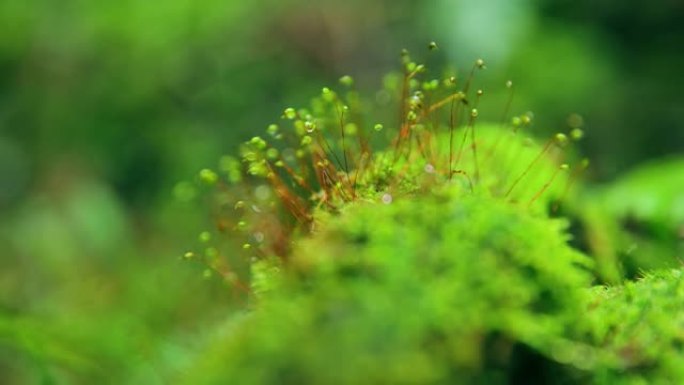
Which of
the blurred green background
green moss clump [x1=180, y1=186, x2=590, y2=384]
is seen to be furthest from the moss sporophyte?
the blurred green background

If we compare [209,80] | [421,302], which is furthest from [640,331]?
[209,80]

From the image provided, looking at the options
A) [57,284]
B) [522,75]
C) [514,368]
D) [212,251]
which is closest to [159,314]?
[57,284]

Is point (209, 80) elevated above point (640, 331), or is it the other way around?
point (209, 80)

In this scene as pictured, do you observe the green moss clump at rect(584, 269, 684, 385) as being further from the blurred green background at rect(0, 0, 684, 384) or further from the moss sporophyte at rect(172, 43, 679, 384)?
the blurred green background at rect(0, 0, 684, 384)

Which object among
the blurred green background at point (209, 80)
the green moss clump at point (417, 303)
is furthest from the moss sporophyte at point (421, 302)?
the blurred green background at point (209, 80)

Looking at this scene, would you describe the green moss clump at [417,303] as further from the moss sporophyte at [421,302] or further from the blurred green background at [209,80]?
the blurred green background at [209,80]

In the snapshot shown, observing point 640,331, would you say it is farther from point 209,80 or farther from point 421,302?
point 209,80
